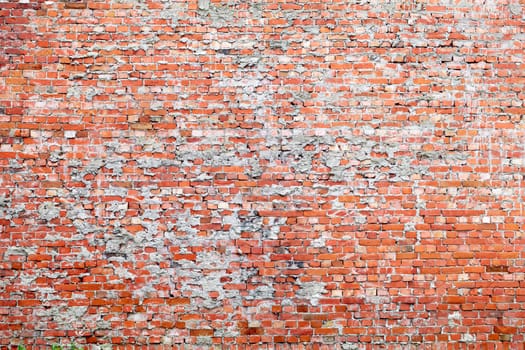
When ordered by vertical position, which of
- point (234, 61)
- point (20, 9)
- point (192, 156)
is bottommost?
point (192, 156)

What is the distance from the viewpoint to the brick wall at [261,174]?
4.30 metres

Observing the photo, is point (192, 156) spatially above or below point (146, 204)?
above

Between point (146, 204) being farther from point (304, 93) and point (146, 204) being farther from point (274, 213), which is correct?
point (304, 93)

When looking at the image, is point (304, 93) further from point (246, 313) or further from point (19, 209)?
point (19, 209)

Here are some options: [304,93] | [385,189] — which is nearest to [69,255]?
[304,93]

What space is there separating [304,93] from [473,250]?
202 cm

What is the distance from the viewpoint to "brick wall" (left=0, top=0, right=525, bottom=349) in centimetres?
430

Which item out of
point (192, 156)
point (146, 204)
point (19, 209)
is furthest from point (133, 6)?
point (19, 209)

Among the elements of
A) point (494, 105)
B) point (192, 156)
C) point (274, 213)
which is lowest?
point (274, 213)

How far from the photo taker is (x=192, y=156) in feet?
14.4

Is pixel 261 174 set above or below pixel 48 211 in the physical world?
above

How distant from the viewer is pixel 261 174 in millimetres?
4383

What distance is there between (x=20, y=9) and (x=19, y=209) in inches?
68.9

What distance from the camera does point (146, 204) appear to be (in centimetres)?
434
